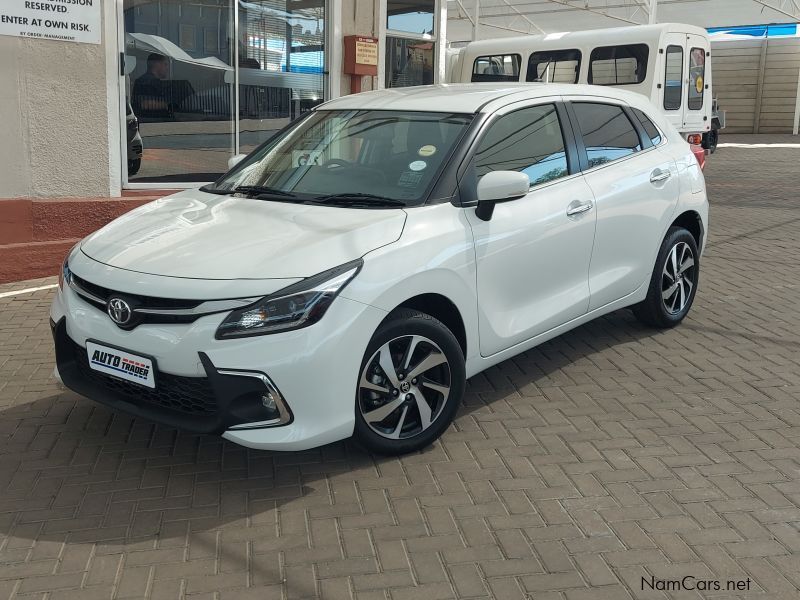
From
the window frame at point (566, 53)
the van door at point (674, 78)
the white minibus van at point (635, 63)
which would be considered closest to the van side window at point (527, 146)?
the white minibus van at point (635, 63)

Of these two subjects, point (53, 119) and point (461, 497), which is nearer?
point (461, 497)

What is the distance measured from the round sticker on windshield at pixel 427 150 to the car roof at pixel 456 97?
0.31 meters

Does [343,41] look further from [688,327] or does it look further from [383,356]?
[383,356]

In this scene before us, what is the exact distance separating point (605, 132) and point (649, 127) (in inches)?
25.6

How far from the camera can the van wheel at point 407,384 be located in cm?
393

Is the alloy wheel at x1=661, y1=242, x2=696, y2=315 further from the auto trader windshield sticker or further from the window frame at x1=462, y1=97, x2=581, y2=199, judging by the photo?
the auto trader windshield sticker

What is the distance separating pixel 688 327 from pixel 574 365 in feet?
4.26

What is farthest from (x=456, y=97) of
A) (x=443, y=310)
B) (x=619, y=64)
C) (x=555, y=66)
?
(x=555, y=66)

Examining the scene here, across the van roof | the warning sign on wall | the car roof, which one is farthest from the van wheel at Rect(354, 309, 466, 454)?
the van roof

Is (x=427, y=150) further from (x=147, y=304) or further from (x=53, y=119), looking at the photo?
(x=53, y=119)

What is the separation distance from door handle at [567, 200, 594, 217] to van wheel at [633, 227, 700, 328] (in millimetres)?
1079

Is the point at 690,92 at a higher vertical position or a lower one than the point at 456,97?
higher

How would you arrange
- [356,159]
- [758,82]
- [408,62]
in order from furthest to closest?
[758,82] < [408,62] < [356,159]

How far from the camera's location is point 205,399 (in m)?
3.68
